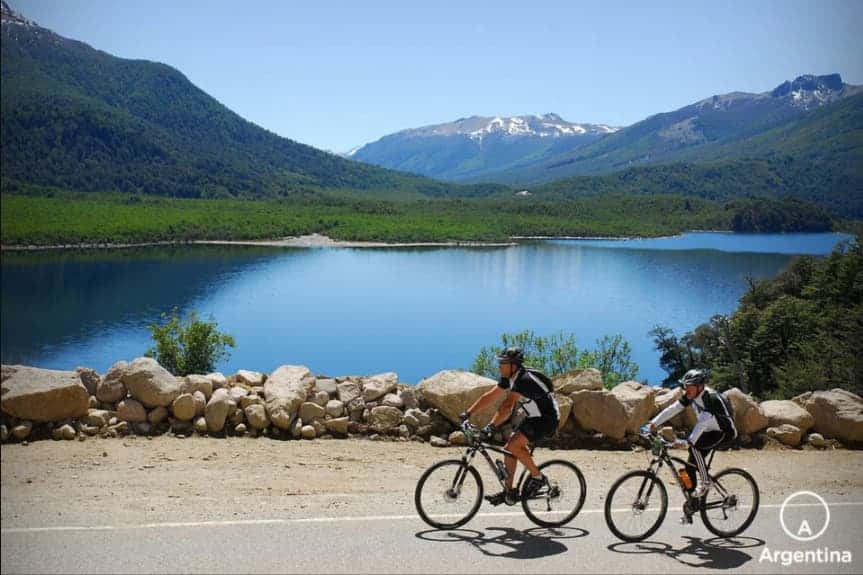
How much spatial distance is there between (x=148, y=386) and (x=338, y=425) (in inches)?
102

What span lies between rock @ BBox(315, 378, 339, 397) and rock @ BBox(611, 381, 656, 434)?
4.12 m

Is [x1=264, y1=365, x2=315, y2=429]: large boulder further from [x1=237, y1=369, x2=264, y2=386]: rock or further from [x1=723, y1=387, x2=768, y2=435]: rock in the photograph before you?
[x1=723, y1=387, x2=768, y2=435]: rock

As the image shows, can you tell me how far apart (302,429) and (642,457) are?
477 cm

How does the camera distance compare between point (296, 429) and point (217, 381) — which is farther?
point (217, 381)

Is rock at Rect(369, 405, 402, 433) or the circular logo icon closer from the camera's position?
the circular logo icon

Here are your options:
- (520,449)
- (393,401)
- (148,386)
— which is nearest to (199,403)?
(148,386)

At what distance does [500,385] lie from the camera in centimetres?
698

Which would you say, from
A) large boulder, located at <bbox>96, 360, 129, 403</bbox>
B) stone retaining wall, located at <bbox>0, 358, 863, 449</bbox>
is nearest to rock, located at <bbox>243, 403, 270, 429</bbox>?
stone retaining wall, located at <bbox>0, 358, 863, 449</bbox>

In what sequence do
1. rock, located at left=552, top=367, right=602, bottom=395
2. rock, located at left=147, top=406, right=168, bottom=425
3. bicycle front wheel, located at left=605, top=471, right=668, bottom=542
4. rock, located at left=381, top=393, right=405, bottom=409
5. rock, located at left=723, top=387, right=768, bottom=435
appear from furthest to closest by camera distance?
rock, located at left=723, top=387, right=768, bottom=435
rock, located at left=552, top=367, right=602, bottom=395
rock, located at left=381, top=393, right=405, bottom=409
rock, located at left=147, top=406, right=168, bottom=425
bicycle front wheel, located at left=605, top=471, right=668, bottom=542

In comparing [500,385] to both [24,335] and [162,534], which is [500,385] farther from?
[24,335]

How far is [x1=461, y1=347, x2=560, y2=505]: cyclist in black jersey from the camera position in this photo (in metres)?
6.92

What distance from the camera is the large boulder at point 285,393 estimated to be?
10203 millimetres

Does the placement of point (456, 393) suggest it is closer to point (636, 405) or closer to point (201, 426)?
point (636, 405)

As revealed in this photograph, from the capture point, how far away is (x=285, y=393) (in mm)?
10430
